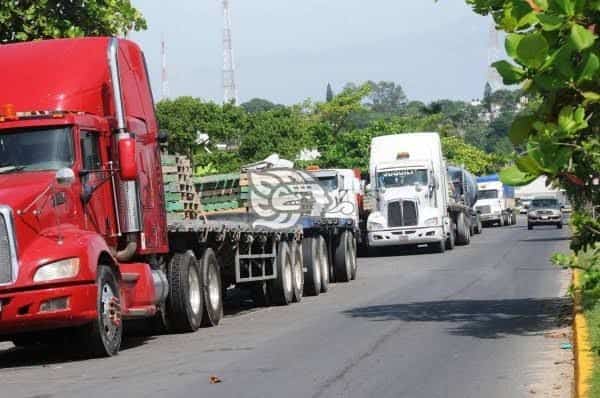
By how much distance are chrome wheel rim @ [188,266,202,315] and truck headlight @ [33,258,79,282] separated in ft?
13.7

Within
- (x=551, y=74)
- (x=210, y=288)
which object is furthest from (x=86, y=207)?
(x=551, y=74)

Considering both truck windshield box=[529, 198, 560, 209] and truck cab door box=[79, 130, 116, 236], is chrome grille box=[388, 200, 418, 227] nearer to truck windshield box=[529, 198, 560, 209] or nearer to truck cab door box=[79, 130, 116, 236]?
truck windshield box=[529, 198, 560, 209]

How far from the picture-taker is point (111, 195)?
1606 centimetres

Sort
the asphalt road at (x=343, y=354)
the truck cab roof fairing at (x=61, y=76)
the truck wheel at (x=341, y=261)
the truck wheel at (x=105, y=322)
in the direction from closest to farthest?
the asphalt road at (x=343, y=354) < the truck wheel at (x=105, y=322) < the truck cab roof fairing at (x=61, y=76) < the truck wheel at (x=341, y=261)

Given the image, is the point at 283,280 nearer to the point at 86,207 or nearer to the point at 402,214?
the point at 86,207

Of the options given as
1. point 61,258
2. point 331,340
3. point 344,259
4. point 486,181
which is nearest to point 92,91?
point 61,258

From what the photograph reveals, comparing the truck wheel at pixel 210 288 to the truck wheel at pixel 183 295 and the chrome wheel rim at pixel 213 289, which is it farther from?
the truck wheel at pixel 183 295

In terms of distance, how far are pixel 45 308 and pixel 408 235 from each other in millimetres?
30917

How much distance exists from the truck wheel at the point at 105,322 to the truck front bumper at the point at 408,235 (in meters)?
29.4

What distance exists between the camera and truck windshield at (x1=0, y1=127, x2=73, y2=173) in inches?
593

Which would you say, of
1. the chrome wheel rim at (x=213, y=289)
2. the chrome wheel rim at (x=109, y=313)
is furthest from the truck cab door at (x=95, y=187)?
the chrome wheel rim at (x=213, y=289)

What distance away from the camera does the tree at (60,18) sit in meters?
22.2

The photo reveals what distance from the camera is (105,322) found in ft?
49.4

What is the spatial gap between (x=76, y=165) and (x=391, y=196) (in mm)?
29909
